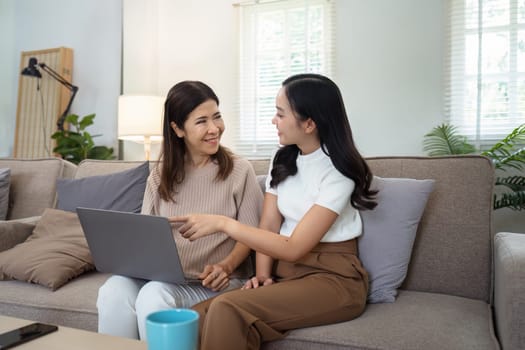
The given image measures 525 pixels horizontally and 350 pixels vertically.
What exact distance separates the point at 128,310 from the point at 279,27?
8.91 feet

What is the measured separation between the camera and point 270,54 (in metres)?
3.55

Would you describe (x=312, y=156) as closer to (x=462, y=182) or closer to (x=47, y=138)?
(x=462, y=182)

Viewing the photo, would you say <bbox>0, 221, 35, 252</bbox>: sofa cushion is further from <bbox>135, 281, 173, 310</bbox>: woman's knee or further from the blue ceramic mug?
the blue ceramic mug

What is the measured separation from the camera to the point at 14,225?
1.82m

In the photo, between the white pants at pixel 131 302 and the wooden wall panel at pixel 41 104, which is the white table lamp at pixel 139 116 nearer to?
the wooden wall panel at pixel 41 104

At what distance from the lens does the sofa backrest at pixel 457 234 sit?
4.58 ft

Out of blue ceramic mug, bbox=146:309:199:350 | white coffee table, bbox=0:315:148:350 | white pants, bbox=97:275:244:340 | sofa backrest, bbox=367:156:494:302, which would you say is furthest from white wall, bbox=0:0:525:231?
blue ceramic mug, bbox=146:309:199:350

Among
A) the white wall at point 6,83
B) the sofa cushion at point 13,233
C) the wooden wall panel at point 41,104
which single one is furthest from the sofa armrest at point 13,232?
the white wall at point 6,83

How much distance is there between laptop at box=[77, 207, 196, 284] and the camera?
1084 millimetres

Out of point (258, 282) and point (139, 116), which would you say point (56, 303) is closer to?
point (258, 282)

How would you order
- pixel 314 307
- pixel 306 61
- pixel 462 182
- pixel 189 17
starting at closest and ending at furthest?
pixel 314 307, pixel 462 182, pixel 306 61, pixel 189 17

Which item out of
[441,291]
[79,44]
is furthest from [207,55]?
[441,291]

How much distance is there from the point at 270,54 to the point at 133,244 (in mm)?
2644

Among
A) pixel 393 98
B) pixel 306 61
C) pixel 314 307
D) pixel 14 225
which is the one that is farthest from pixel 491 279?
pixel 306 61
